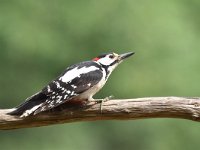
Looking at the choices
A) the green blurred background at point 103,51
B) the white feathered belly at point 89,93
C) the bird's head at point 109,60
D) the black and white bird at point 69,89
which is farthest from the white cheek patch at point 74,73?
the green blurred background at point 103,51

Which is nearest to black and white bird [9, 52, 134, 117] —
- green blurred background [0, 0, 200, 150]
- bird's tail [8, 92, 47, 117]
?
bird's tail [8, 92, 47, 117]

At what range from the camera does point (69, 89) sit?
21.5ft

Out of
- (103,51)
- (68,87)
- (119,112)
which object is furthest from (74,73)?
→ (103,51)

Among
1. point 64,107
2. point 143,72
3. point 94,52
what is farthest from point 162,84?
point 64,107

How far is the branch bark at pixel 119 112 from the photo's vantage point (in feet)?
20.5

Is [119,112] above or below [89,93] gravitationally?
below

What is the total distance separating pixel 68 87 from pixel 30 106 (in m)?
0.36

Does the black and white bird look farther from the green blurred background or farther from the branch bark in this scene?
the green blurred background

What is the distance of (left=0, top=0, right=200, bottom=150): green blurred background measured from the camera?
15.4 metres

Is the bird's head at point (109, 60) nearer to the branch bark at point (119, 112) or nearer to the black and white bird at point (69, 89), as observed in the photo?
the black and white bird at point (69, 89)

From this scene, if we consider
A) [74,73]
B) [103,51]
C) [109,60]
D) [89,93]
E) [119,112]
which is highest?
[103,51]

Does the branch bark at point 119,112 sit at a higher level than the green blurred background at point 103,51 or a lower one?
lower

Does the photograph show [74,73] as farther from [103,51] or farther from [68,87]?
[103,51]

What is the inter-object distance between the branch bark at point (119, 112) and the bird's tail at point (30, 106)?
4 cm
